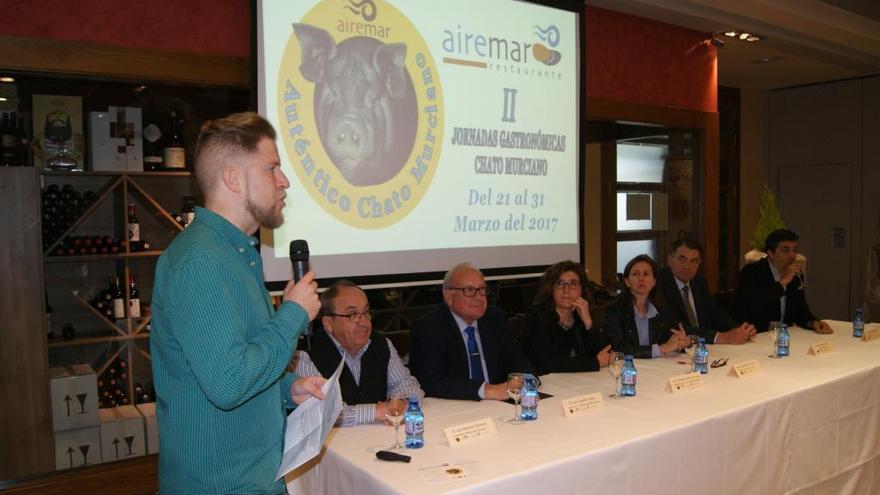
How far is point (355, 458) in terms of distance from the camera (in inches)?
76.8

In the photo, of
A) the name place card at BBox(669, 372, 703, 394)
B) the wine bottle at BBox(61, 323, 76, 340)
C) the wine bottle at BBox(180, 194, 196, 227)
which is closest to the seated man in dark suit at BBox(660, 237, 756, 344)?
the name place card at BBox(669, 372, 703, 394)

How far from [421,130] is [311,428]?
2.32 m

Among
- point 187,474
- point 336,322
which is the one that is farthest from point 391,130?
point 187,474

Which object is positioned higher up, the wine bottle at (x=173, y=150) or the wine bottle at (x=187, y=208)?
the wine bottle at (x=173, y=150)

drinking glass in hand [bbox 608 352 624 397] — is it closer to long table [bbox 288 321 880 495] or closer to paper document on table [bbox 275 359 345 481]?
long table [bbox 288 321 880 495]

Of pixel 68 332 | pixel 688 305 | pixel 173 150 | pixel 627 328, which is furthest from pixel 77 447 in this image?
pixel 688 305

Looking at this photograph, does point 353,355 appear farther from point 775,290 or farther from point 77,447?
point 775,290

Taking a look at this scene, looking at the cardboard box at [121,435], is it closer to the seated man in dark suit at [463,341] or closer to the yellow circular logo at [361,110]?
the yellow circular logo at [361,110]

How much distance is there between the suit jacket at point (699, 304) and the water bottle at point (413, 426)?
2.37 meters

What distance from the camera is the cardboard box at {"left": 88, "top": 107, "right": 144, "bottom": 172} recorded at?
3662mm

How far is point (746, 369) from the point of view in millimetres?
2934

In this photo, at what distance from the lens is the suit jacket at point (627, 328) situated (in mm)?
3463

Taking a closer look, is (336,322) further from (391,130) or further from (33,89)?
(33,89)

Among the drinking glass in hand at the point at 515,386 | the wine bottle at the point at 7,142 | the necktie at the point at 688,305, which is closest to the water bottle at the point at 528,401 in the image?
the drinking glass in hand at the point at 515,386
